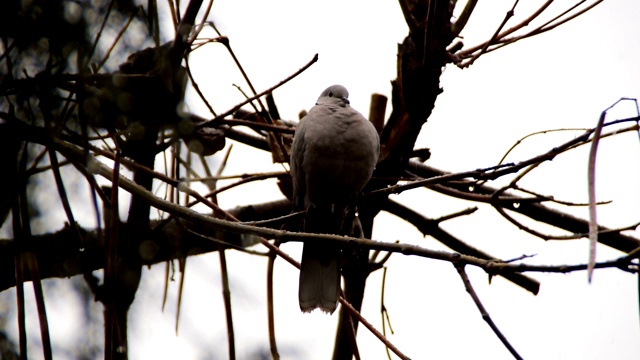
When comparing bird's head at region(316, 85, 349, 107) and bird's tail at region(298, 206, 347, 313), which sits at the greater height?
bird's head at region(316, 85, 349, 107)

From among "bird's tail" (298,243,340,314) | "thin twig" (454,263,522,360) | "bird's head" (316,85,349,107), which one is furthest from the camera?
"bird's head" (316,85,349,107)

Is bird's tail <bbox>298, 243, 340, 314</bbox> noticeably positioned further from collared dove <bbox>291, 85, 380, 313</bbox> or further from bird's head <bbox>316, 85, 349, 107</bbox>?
bird's head <bbox>316, 85, 349, 107</bbox>

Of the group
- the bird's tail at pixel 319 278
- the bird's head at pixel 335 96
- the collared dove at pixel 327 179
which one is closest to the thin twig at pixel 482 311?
the bird's tail at pixel 319 278

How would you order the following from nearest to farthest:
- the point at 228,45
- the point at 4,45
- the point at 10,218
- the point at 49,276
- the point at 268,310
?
the point at 4,45, the point at 10,218, the point at 49,276, the point at 268,310, the point at 228,45

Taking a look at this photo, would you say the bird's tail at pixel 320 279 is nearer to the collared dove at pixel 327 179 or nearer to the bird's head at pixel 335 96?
the collared dove at pixel 327 179

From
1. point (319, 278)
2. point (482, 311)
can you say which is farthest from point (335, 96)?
point (482, 311)

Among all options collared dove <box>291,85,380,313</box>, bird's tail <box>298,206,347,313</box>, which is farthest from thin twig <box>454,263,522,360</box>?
collared dove <box>291,85,380,313</box>

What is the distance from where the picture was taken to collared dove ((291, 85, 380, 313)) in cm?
277

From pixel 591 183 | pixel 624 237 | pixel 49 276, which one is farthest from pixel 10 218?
pixel 624 237

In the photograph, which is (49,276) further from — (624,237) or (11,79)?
(624,237)

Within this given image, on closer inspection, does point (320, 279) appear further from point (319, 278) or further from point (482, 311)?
point (482, 311)

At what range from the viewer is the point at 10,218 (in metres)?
1.29

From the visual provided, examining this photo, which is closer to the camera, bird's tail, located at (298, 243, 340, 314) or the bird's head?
bird's tail, located at (298, 243, 340, 314)

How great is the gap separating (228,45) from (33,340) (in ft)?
4.60
